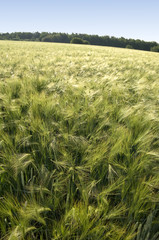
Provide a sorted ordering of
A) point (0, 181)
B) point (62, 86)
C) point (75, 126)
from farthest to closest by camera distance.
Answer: point (62, 86)
point (75, 126)
point (0, 181)

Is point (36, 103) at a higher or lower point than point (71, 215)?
higher

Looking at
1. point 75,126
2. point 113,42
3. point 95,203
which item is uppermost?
point 113,42

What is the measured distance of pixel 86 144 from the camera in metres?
0.96

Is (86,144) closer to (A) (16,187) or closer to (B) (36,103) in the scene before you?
(A) (16,187)

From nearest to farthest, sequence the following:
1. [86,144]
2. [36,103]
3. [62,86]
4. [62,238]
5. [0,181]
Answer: [62,238] → [0,181] → [86,144] → [36,103] → [62,86]

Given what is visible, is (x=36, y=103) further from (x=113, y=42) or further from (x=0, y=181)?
(x=113, y=42)

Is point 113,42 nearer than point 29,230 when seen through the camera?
No

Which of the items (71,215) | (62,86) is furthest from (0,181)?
(62,86)

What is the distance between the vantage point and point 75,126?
1.12 metres

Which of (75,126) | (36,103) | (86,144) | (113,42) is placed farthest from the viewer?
(113,42)

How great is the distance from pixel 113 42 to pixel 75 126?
63.8m

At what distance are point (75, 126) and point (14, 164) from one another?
47 centimetres

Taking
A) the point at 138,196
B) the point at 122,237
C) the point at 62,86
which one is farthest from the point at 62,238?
the point at 62,86

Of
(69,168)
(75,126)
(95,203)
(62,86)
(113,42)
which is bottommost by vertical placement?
(95,203)
